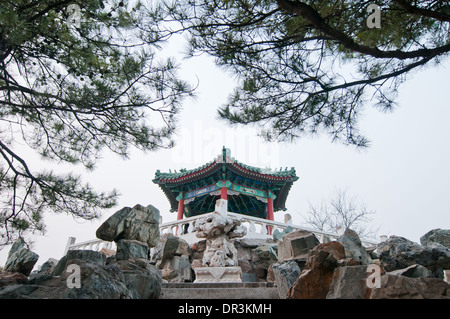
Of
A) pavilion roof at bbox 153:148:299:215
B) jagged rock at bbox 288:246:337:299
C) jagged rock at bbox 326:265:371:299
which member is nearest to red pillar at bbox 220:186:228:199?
pavilion roof at bbox 153:148:299:215

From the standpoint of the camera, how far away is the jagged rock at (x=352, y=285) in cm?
166

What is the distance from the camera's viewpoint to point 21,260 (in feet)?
12.0

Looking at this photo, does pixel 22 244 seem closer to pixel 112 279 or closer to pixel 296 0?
pixel 112 279

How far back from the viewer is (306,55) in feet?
10.7

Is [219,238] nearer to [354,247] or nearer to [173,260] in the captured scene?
[173,260]

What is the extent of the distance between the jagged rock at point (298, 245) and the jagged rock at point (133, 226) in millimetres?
1814

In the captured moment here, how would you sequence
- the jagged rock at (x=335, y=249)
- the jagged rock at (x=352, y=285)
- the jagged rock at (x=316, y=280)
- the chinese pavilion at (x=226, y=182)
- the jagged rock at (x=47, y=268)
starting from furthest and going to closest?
the chinese pavilion at (x=226, y=182) → the jagged rock at (x=47, y=268) → the jagged rock at (x=335, y=249) → the jagged rock at (x=316, y=280) → the jagged rock at (x=352, y=285)

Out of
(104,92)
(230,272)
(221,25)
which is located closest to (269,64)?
(221,25)

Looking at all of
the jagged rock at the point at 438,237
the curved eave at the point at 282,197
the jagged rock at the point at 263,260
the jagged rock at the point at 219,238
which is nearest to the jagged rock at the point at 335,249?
the jagged rock at the point at 219,238

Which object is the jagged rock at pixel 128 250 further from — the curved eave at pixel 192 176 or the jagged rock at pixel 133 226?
the curved eave at pixel 192 176

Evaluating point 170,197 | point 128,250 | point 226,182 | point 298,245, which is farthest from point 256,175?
point 128,250

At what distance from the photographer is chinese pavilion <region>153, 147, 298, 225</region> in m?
10.6

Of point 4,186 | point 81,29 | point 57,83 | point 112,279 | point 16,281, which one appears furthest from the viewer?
point 4,186
